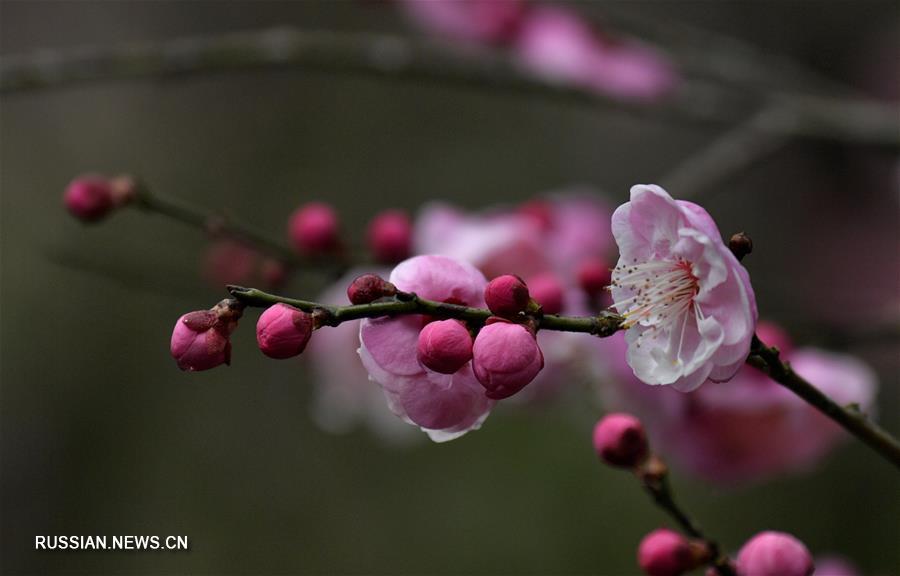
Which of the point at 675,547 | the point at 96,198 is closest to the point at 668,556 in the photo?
the point at 675,547

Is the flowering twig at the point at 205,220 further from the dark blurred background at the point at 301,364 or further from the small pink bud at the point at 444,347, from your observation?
the dark blurred background at the point at 301,364

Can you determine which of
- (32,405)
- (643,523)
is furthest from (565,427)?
(32,405)

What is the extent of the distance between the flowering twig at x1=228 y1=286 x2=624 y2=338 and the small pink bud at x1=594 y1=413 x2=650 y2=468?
0.29 feet

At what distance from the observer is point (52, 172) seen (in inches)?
99.4

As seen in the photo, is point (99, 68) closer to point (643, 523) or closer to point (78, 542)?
point (78, 542)

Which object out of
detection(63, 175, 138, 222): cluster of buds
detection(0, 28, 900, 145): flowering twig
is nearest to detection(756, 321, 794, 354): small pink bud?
detection(0, 28, 900, 145): flowering twig

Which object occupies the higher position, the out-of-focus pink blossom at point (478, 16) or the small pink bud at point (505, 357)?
the out-of-focus pink blossom at point (478, 16)

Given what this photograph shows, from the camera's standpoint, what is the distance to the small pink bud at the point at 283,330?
36 centimetres

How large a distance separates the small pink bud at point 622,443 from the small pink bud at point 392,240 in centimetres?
32

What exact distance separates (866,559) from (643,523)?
424 mm

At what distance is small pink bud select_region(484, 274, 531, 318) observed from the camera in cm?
37

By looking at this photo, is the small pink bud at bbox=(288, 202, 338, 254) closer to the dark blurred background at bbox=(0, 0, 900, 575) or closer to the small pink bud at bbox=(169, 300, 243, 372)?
the small pink bud at bbox=(169, 300, 243, 372)

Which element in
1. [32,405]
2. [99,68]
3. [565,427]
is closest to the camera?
[99,68]

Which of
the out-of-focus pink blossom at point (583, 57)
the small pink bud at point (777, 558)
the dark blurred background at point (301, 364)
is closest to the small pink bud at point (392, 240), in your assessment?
the small pink bud at point (777, 558)
